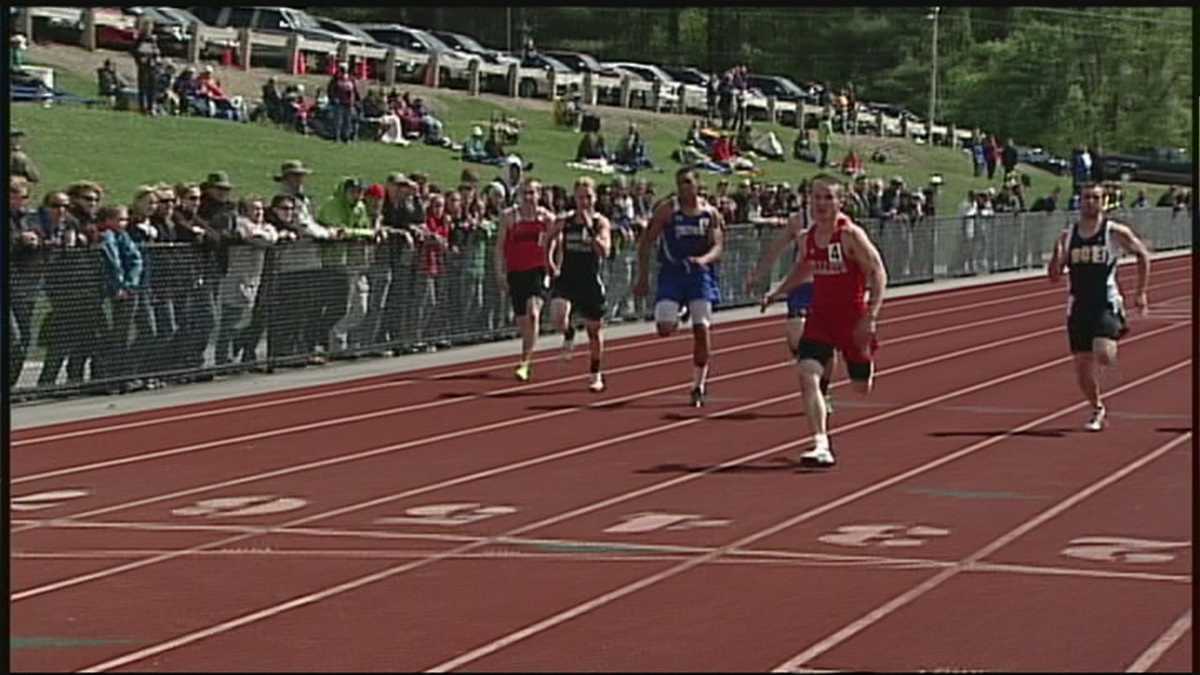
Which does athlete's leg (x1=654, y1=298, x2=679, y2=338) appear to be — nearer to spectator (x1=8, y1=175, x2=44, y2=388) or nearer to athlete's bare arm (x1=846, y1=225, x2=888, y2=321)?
athlete's bare arm (x1=846, y1=225, x2=888, y2=321)

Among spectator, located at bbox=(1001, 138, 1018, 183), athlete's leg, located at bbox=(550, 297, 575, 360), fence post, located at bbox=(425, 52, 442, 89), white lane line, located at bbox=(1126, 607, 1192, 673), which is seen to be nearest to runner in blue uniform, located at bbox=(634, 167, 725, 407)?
athlete's leg, located at bbox=(550, 297, 575, 360)

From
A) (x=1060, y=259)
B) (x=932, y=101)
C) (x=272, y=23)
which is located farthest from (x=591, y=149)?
(x=1060, y=259)

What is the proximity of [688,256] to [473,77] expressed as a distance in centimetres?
2781

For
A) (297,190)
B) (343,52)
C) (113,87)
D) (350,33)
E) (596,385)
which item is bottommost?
(596,385)

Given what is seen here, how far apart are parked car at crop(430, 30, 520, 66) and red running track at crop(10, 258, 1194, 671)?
1133 inches

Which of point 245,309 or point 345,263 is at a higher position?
point 345,263

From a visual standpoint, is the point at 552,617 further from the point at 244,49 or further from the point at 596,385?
the point at 244,49

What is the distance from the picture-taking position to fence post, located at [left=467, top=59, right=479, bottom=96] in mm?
45406

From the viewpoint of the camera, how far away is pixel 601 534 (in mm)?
11469

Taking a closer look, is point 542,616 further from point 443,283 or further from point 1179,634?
point 443,283

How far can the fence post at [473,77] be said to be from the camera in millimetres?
45406

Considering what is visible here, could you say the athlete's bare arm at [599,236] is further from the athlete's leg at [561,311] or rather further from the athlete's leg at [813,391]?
the athlete's leg at [813,391]

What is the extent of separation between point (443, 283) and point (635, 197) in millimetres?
6120

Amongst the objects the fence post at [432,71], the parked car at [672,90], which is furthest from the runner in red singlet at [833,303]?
the parked car at [672,90]
